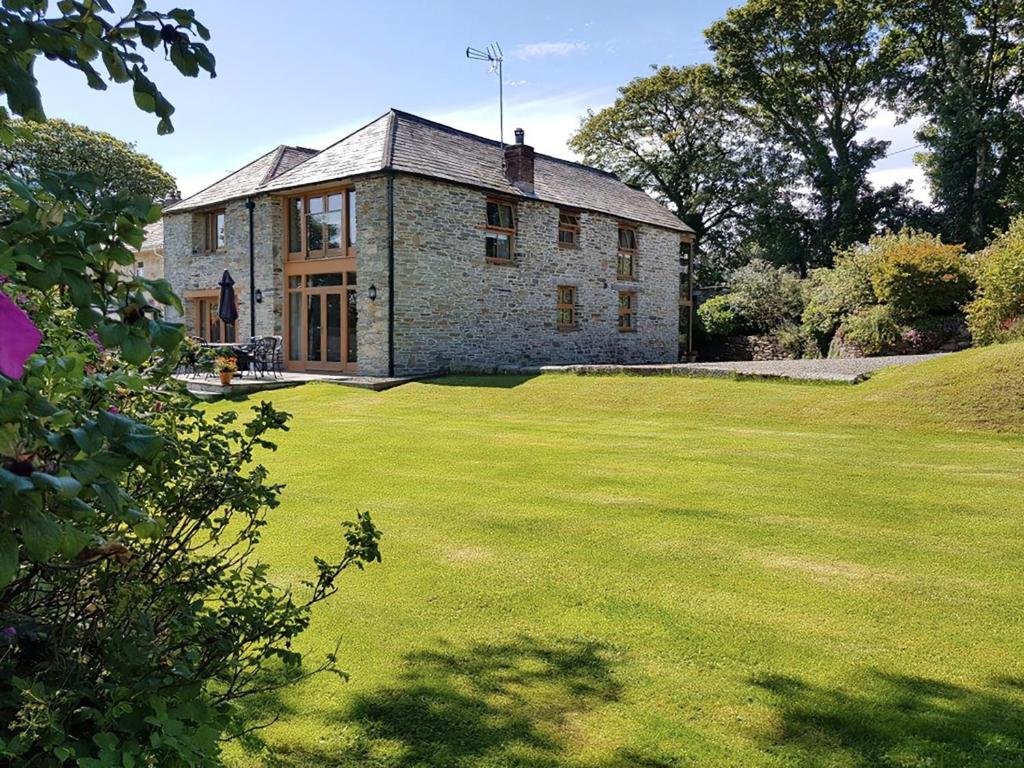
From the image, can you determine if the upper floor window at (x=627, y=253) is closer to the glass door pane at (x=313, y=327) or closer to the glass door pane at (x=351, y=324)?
the glass door pane at (x=351, y=324)

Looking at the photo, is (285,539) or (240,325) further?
(240,325)

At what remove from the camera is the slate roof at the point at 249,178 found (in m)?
25.8

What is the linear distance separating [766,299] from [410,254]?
16.2 m

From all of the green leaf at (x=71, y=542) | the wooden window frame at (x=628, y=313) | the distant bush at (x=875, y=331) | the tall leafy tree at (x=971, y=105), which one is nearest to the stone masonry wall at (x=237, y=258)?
the wooden window frame at (x=628, y=313)

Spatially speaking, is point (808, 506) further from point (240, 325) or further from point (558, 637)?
point (240, 325)

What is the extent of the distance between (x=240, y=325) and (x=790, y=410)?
18.5m

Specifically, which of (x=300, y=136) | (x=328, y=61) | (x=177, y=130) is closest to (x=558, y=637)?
(x=177, y=130)

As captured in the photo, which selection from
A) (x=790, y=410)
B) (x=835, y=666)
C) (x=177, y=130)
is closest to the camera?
(x=177, y=130)

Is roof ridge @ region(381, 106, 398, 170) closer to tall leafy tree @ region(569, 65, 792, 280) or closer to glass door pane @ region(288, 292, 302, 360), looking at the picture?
glass door pane @ region(288, 292, 302, 360)

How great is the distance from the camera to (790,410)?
1308cm

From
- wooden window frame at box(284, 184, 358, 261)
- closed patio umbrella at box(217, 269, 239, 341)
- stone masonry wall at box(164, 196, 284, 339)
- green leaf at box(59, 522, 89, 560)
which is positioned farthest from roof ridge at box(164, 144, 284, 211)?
green leaf at box(59, 522, 89, 560)

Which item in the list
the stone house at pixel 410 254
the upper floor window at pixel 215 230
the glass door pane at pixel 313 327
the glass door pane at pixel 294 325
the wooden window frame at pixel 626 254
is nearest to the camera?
the stone house at pixel 410 254

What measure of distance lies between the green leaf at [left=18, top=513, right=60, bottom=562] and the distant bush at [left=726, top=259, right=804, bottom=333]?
103 feet

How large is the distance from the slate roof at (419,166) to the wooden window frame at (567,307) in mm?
2983
